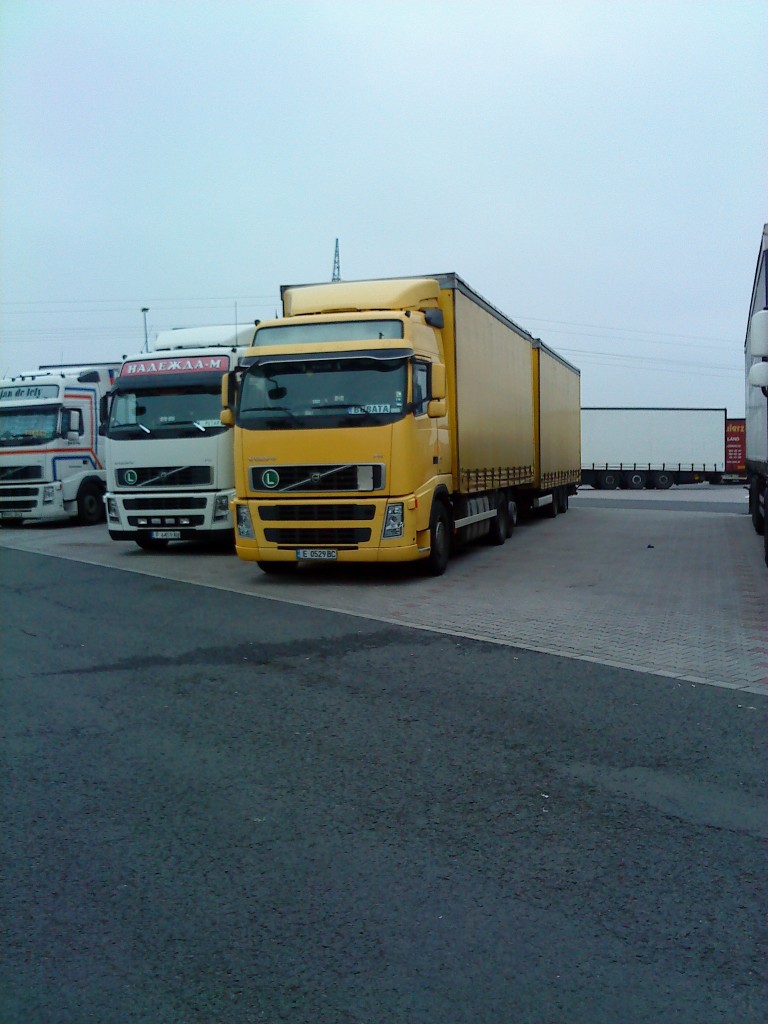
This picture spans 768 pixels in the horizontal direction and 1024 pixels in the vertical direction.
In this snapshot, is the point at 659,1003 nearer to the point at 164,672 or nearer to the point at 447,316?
the point at 164,672

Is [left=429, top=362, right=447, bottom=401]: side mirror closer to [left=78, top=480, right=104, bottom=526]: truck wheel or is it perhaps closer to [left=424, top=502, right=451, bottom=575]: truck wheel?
[left=424, top=502, right=451, bottom=575]: truck wheel

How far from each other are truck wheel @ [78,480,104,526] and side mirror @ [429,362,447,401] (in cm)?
1229

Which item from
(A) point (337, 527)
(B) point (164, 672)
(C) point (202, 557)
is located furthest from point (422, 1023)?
(C) point (202, 557)

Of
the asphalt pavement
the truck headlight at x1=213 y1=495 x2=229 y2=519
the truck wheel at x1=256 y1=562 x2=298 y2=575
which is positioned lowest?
the asphalt pavement

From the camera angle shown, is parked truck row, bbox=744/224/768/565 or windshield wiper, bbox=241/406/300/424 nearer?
parked truck row, bbox=744/224/768/565

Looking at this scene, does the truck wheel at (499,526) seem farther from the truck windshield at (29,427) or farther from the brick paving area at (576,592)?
the truck windshield at (29,427)

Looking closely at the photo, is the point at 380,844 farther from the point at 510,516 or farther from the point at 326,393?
the point at 510,516

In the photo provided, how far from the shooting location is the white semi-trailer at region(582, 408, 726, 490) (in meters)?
51.9

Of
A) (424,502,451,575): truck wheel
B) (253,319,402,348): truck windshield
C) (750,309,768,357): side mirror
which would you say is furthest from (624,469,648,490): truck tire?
(750,309,768,357): side mirror

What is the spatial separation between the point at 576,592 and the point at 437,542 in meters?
2.10

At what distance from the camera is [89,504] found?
22938 mm

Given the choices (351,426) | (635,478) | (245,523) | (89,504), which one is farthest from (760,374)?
(635,478)

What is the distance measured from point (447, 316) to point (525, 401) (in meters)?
6.46

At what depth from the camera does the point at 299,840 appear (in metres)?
4.29
